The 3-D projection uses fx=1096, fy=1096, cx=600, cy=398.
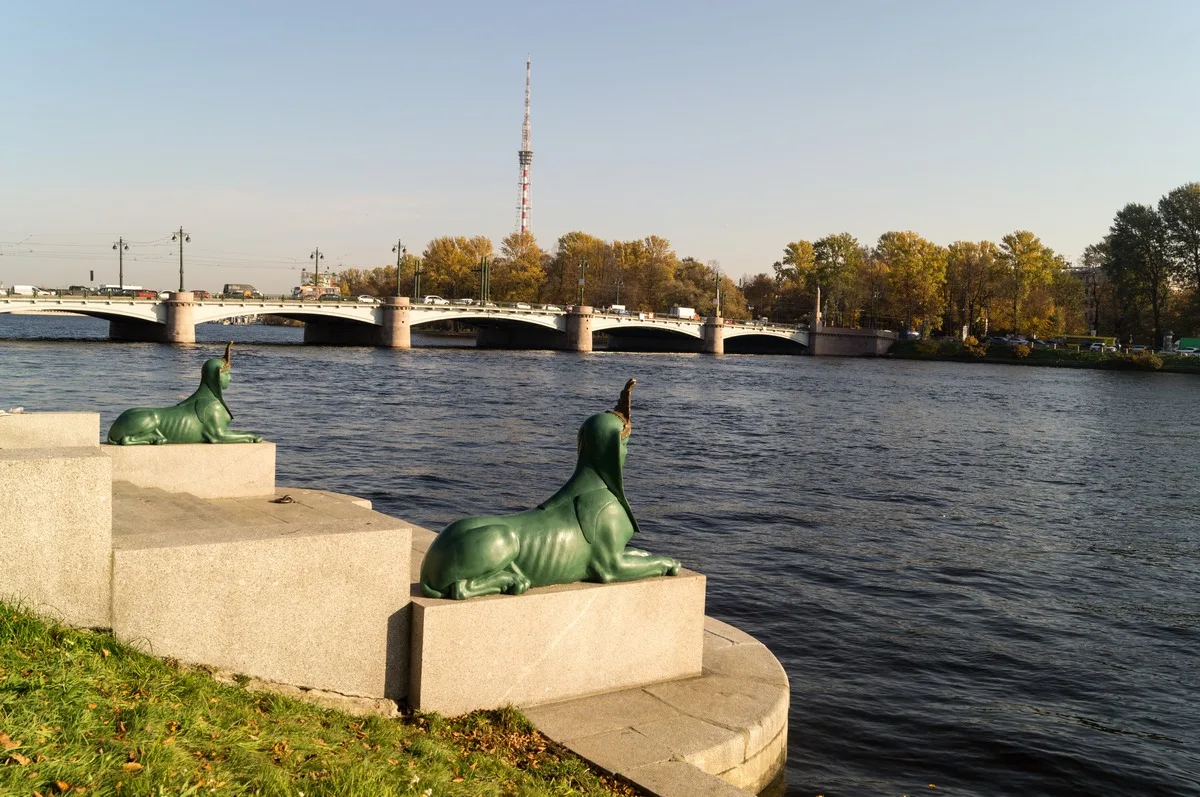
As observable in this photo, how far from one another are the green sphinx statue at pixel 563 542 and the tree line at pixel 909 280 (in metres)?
74.6

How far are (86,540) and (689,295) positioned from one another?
308 ft

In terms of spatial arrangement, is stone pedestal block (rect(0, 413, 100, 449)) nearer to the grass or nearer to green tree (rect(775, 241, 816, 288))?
the grass

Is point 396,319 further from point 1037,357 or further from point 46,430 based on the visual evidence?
point 46,430

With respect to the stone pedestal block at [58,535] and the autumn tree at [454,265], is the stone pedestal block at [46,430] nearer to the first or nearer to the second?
the stone pedestal block at [58,535]

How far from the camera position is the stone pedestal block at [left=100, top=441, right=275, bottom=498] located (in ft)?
29.6

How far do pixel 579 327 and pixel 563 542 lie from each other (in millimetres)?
65688

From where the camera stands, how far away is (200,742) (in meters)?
3.91

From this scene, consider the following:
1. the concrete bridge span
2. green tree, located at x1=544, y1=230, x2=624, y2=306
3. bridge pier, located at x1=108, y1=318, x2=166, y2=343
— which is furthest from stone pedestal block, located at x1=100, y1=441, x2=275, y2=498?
green tree, located at x1=544, y1=230, x2=624, y2=306

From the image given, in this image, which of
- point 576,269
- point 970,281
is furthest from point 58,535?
point 576,269

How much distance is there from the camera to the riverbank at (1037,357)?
68562 millimetres

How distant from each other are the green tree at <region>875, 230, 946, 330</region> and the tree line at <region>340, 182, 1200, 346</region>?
9cm

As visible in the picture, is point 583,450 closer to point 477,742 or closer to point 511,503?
point 477,742

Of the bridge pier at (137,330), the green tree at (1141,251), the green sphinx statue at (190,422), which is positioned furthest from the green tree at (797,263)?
the green sphinx statue at (190,422)

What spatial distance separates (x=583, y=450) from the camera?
616 centimetres
